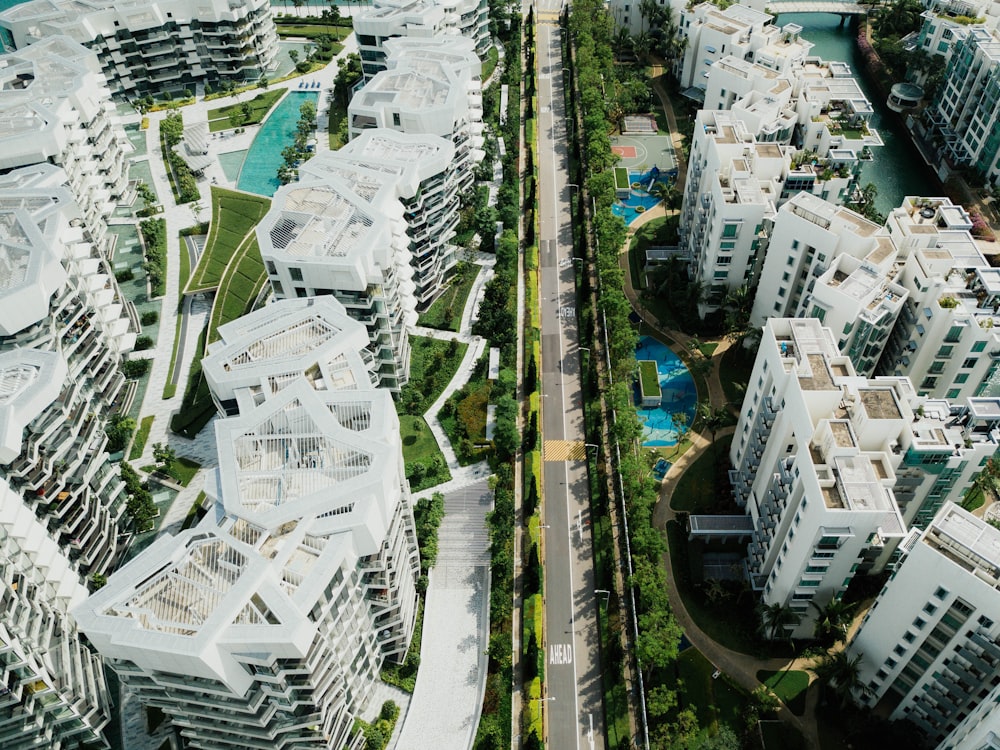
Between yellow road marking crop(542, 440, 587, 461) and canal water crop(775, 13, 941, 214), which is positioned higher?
canal water crop(775, 13, 941, 214)

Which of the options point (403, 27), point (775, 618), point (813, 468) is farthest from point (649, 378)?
point (403, 27)

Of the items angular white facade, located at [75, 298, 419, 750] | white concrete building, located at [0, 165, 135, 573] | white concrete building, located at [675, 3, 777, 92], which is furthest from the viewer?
white concrete building, located at [675, 3, 777, 92]

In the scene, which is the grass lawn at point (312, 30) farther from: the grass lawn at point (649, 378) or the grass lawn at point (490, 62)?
the grass lawn at point (649, 378)

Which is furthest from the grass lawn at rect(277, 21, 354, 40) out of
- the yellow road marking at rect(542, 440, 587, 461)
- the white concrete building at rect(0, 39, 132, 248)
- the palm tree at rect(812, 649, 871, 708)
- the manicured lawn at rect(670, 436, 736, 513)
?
the palm tree at rect(812, 649, 871, 708)

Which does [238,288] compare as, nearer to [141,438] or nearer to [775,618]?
[141,438]

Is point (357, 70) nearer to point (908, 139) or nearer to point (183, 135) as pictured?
point (183, 135)

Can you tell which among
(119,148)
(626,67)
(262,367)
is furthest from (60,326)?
(626,67)

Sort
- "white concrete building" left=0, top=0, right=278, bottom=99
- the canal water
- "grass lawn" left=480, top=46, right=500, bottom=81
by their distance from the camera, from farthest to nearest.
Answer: "grass lawn" left=480, top=46, right=500, bottom=81 < "white concrete building" left=0, top=0, right=278, bottom=99 < the canal water

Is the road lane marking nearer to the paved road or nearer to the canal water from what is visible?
the paved road
